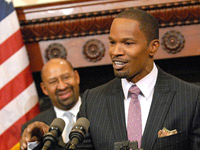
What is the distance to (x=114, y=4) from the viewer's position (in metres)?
2.73

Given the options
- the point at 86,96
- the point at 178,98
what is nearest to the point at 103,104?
the point at 86,96

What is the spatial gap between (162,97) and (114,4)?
1.33 m

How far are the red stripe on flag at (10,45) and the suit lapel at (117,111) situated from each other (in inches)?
52.6

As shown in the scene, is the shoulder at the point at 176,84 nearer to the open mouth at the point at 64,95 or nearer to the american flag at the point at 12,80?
the open mouth at the point at 64,95

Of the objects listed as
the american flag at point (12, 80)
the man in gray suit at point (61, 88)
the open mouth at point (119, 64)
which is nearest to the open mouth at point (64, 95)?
the man in gray suit at point (61, 88)

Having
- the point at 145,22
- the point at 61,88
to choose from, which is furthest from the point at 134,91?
the point at 61,88

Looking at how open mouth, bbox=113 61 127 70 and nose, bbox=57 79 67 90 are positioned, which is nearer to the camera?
open mouth, bbox=113 61 127 70

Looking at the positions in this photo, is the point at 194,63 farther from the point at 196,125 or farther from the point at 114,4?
the point at 196,125

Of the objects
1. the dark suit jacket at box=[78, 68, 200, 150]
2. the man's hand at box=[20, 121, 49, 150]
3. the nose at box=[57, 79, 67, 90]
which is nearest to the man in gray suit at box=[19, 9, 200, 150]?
the dark suit jacket at box=[78, 68, 200, 150]

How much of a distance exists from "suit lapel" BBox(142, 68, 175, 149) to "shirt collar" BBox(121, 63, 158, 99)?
0.03 m

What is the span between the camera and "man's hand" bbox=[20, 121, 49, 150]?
1632 millimetres

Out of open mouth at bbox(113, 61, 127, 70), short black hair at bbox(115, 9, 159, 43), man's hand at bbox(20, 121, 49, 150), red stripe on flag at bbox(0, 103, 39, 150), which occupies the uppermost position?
short black hair at bbox(115, 9, 159, 43)

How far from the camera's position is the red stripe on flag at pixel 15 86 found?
278cm

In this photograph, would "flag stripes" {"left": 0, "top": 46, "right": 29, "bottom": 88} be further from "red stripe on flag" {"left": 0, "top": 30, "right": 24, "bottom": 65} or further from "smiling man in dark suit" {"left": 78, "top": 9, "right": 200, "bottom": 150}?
"smiling man in dark suit" {"left": 78, "top": 9, "right": 200, "bottom": 150}
